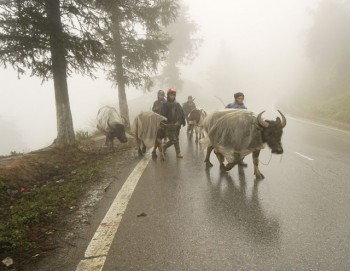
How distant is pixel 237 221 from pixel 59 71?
8557mm

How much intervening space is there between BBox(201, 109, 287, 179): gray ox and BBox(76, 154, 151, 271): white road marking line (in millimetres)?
2287

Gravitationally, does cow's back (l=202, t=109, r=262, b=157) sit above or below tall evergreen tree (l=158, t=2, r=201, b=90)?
below

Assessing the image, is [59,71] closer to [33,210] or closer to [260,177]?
[33,210]

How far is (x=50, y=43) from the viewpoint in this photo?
10195mm

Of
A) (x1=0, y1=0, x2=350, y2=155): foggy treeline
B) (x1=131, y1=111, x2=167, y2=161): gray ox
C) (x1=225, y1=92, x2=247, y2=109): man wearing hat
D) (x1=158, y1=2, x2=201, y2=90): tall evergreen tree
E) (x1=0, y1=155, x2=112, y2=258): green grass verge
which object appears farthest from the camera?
(x1=158, y1=2, x2=201, y2=90): tall evergreen tree

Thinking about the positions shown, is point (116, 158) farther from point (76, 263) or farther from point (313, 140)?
point (313, 140)

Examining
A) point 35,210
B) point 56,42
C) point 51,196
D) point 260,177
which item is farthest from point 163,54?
point 35,210

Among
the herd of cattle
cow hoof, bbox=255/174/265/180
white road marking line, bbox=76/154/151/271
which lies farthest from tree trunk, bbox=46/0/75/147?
cow hoof, bbox=255/174/265/180

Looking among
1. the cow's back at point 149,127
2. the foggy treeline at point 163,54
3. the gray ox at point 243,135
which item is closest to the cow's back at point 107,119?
the foggy treeline at point 163,54

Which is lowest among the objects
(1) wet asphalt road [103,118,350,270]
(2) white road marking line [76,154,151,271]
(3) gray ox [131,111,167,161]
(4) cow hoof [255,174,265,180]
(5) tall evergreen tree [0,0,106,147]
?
(4) cow hoof [255,174,265,180]

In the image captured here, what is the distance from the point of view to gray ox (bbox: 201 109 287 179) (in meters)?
7.18

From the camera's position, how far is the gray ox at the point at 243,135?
7.18 meters

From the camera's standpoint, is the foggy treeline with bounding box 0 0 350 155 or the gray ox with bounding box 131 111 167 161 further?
the foggy treeline with bounding box 0 0 350 155

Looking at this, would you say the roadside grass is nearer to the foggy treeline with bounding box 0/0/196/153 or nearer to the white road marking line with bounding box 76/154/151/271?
the white road marking line with bounding box 76/154/151/271
